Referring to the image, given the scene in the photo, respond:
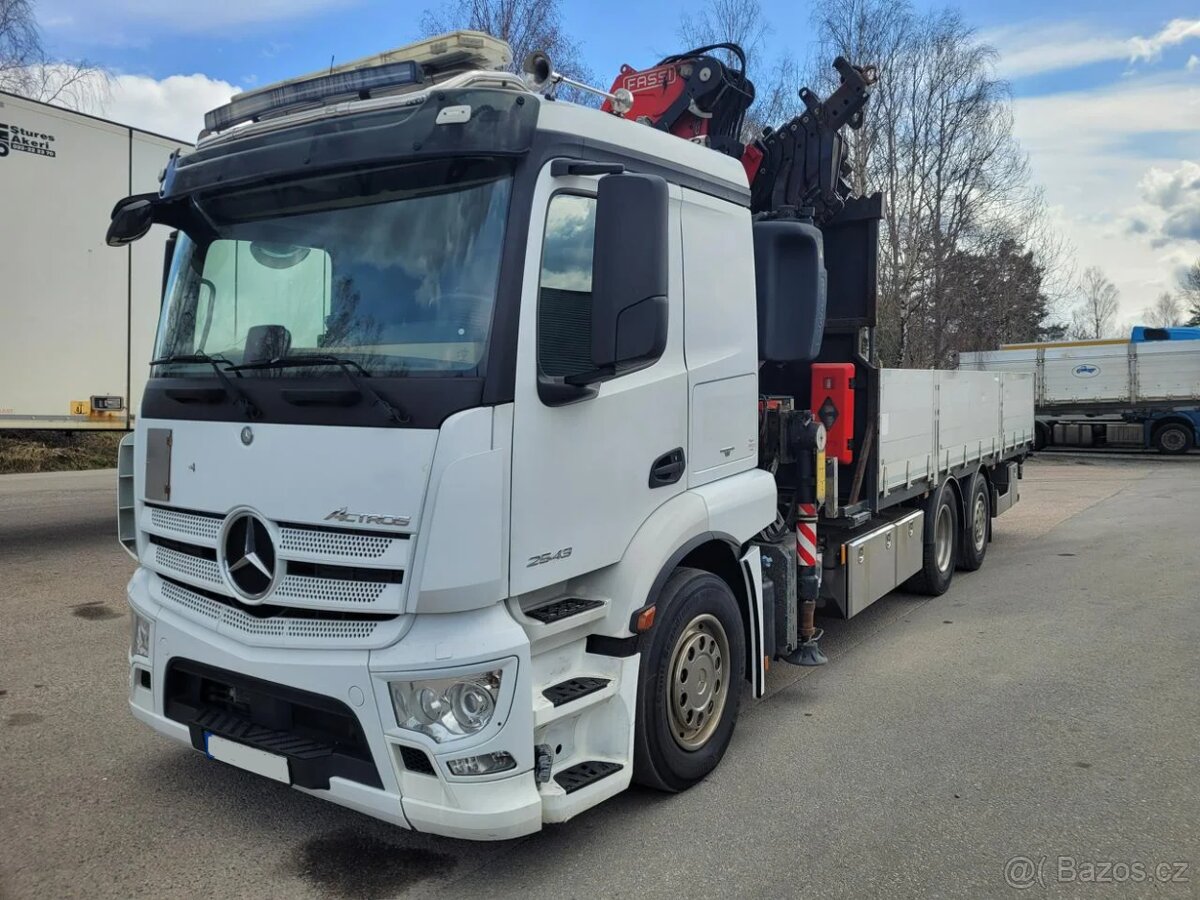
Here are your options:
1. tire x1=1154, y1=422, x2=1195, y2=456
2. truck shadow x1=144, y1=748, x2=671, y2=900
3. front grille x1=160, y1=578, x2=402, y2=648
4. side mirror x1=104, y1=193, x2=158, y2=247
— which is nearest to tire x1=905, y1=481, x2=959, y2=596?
truck shadow x1=144, y1=748, x2=671, y2=900

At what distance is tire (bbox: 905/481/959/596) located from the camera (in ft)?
24.6

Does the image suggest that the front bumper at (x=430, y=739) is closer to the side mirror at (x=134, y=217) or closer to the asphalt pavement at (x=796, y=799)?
the asphalt pavement at (x=796, y=799)

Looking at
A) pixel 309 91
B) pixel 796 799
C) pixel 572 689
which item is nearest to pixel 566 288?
pixel 309 91

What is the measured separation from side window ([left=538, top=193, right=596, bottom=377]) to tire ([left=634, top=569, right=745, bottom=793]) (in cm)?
113

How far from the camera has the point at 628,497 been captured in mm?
3488

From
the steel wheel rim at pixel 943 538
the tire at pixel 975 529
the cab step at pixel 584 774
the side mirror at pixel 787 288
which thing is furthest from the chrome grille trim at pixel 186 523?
the tire at pixel 975 529

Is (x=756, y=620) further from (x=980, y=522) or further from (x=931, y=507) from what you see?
(x=980, y=522)

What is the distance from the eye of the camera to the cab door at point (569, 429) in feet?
9.85

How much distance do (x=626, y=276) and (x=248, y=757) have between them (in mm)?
2154

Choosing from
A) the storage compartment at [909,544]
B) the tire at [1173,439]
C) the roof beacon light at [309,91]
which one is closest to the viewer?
the roof beacon light at [309,91]

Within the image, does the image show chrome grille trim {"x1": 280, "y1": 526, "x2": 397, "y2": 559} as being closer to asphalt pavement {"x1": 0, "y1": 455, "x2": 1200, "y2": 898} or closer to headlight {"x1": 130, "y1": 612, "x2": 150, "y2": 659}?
headlight {"x1": 130, "y1": 612, "x2": 150, "y2": 659}

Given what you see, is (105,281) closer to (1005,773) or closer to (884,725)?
(884,725)

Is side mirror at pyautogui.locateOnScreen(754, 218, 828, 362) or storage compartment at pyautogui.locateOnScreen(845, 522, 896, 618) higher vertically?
side mirror at pyautogui.locateOnScreen(754, 218, 828, 362)

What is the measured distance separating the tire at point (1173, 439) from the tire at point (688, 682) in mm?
23918
